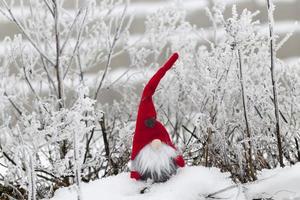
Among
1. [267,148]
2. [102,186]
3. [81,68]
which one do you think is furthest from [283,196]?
[81,68]

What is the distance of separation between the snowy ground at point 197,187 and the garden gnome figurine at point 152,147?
43 millimetres

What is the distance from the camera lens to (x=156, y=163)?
1.87m

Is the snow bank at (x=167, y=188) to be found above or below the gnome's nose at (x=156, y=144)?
below

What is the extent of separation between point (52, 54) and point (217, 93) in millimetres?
1193

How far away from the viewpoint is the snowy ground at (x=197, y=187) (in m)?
1.74

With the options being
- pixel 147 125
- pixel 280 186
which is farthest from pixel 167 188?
pixel 280 186

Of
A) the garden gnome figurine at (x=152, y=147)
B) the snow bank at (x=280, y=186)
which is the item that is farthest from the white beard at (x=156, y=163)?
the snow bank at (x=280, y=186)

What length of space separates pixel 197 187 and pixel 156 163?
189 mm

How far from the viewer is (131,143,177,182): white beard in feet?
6.14

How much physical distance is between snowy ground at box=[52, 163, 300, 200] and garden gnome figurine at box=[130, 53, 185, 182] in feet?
0.14

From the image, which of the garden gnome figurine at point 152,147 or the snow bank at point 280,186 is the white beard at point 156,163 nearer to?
the garden gnome figurine at point 152,147

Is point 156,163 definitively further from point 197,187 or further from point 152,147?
point 197,187

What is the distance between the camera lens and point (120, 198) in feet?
5.88

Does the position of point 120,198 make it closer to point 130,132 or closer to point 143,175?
point 143,175
